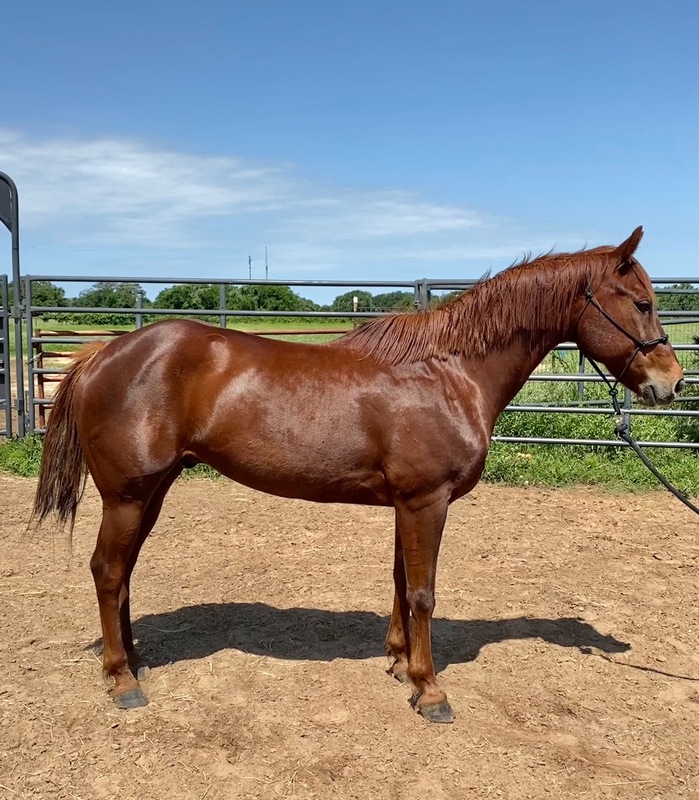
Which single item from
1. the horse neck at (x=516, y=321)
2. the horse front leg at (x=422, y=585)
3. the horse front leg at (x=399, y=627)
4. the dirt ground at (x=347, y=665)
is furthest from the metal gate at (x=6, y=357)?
the horse neck at (x=516, y=321)

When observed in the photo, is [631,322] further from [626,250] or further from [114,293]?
[114,293]

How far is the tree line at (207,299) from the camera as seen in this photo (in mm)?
8094

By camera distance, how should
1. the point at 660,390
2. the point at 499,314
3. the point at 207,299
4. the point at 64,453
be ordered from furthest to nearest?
the point at 207,299
the point at 64,453
the point at 499,314
the point at 660,390

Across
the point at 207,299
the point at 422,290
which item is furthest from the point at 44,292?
the point at 207,299

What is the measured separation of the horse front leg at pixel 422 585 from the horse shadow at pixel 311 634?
1.26ft

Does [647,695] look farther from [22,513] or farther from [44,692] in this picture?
[22,513]

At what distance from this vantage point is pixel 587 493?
6.23 meters

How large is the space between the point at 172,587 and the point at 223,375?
6.18ft

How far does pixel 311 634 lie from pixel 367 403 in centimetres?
146

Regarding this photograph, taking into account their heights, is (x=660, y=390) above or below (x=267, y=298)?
below

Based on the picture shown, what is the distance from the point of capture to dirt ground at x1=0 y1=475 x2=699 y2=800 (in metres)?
2.41

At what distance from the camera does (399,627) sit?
3.25m

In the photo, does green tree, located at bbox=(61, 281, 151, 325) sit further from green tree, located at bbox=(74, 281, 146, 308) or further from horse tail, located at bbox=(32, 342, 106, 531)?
horse tail, located at bbox=(32, 342, 106, 531)

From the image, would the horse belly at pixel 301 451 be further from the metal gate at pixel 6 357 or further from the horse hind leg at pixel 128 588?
the metal gate at pixel 6 357
